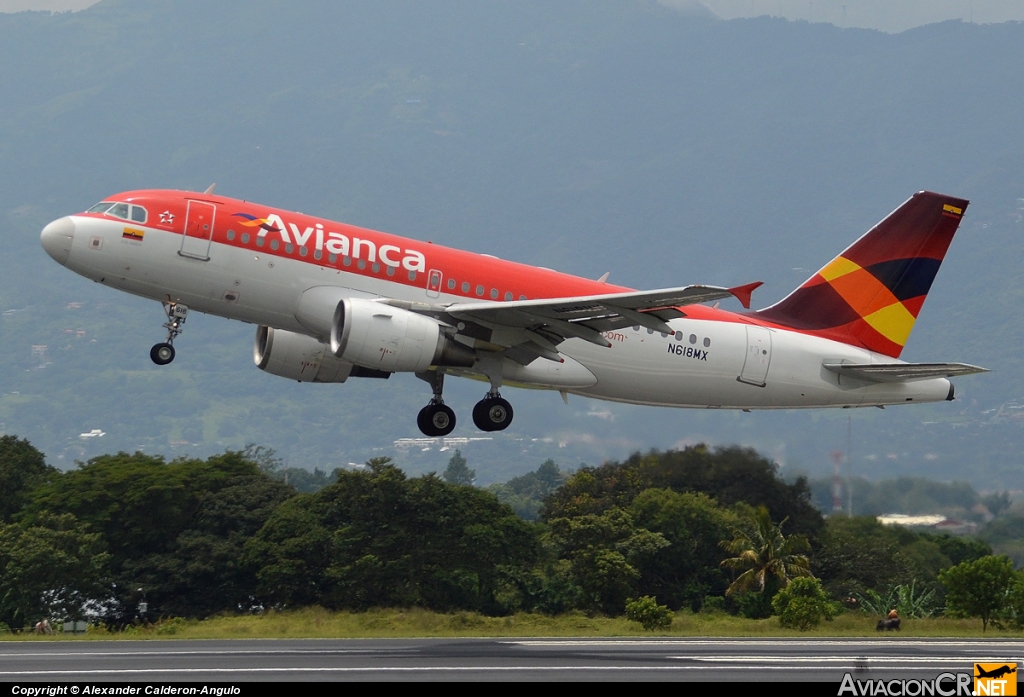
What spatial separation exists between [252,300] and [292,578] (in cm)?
2690

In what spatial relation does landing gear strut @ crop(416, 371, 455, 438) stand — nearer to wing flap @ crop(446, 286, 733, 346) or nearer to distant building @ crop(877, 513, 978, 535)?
wing flap @ crop(446, 286, 733, 346)

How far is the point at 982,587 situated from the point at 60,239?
32.8 m

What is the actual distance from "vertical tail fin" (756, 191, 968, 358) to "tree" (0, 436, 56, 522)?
4346cm

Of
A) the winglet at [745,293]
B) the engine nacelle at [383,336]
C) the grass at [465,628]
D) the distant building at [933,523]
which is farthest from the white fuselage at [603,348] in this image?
the distant building at [933,523]

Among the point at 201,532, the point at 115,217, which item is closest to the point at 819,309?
the point at 115,217

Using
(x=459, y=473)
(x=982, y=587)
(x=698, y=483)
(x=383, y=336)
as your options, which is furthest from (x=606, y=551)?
(x=459, y=473)

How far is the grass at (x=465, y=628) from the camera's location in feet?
146

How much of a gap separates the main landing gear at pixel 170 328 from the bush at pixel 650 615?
20.0m

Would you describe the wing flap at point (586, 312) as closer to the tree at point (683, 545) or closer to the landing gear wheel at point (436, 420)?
the landing gear wheel at point (436, 420)

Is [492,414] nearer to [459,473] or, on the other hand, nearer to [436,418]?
[436,418]

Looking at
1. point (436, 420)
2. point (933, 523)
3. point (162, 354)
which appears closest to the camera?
point (162, 354)

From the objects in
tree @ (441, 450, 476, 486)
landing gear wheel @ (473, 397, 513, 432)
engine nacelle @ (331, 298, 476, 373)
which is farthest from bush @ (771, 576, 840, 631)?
tree @ (441, 450, 476, 486)

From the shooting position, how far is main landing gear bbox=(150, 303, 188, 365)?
3456 centimetres

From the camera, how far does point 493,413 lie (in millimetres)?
36438
